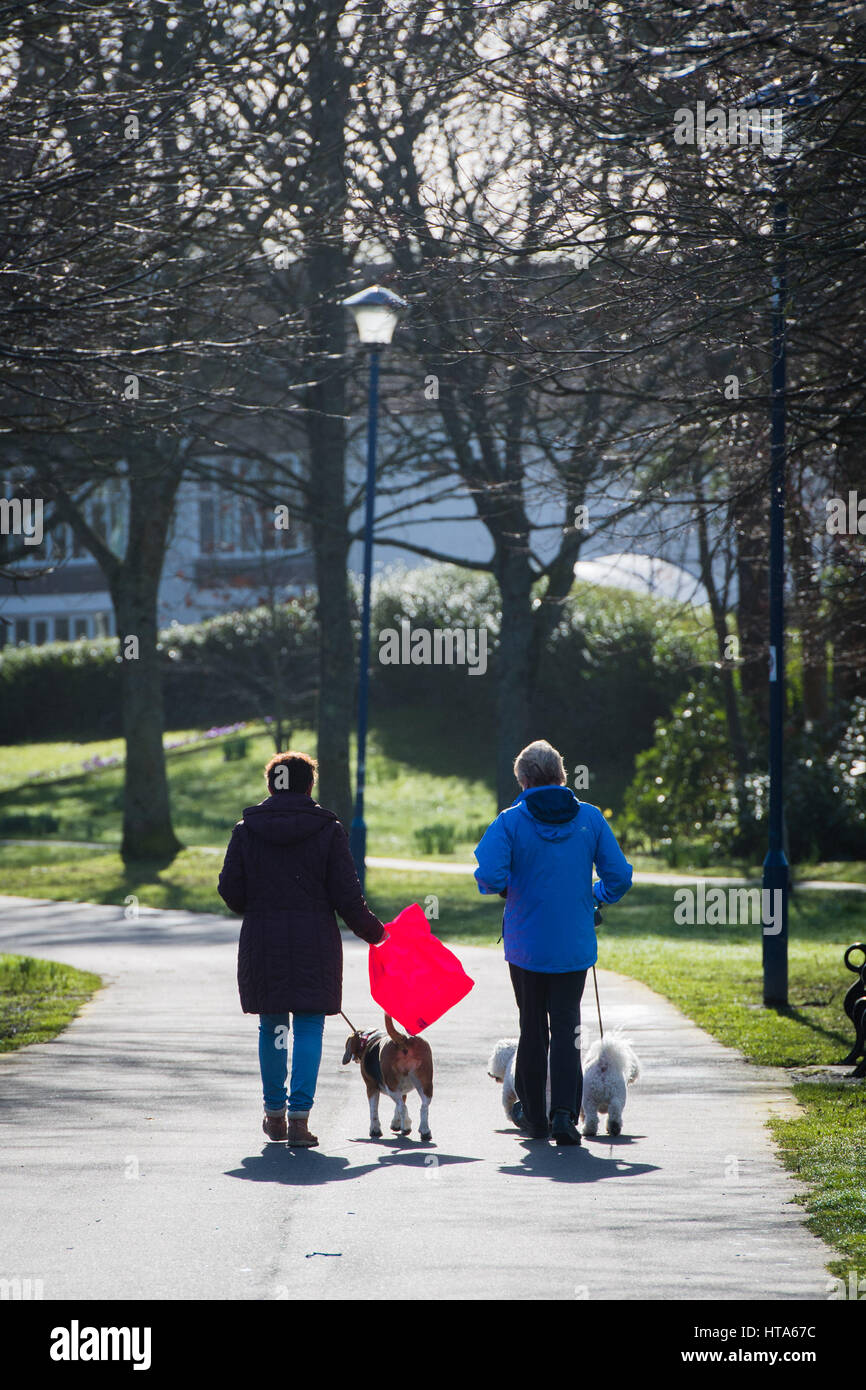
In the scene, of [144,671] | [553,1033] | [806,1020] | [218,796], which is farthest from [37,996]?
[218,796]

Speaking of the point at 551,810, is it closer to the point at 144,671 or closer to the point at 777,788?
the point at 777,788

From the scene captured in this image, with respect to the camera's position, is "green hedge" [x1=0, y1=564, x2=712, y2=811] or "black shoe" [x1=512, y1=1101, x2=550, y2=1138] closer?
"black shoe" [x1=512, y1=1101, x2=550, y2=1138]

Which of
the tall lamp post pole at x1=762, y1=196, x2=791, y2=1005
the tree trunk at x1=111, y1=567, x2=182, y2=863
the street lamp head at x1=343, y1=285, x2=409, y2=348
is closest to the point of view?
the tall lamp post pole at x1=762, y1=196, x2=791, y2=1005

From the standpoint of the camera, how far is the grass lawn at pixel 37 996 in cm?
1036

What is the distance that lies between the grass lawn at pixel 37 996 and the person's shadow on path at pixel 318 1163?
316cm

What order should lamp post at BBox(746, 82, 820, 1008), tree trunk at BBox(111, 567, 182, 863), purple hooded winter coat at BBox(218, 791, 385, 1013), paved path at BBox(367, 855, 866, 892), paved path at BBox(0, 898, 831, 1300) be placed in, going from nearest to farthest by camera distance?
paved path at BBox(0, 898, 831, 1300), purple hooded winter coat at BBox(218, 791, 385, 1013), lamp post at BBox(746, 82, 820, 1008), paved path at BBox(367, 855, 866, 892), tree trunk at BBox(111, 567, 182, 863)

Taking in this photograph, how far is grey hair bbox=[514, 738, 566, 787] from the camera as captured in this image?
772 centimetres

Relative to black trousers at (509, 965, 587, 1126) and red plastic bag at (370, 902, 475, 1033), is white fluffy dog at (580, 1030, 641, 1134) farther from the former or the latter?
red plastic bag at (370, 902, 475, 1033)

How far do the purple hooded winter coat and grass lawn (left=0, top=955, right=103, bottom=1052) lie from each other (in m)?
3.03

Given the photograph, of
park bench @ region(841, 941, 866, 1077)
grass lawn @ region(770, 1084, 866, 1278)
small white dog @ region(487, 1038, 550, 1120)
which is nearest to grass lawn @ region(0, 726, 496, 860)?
park bench @ region(841, 941, 866, 1077)

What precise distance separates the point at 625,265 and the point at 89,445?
1019cm

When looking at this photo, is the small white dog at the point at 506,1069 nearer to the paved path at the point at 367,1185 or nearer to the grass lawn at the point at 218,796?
the paved path at the point at 367,1185

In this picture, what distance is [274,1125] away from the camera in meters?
7.47

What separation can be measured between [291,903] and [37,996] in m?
5.05
